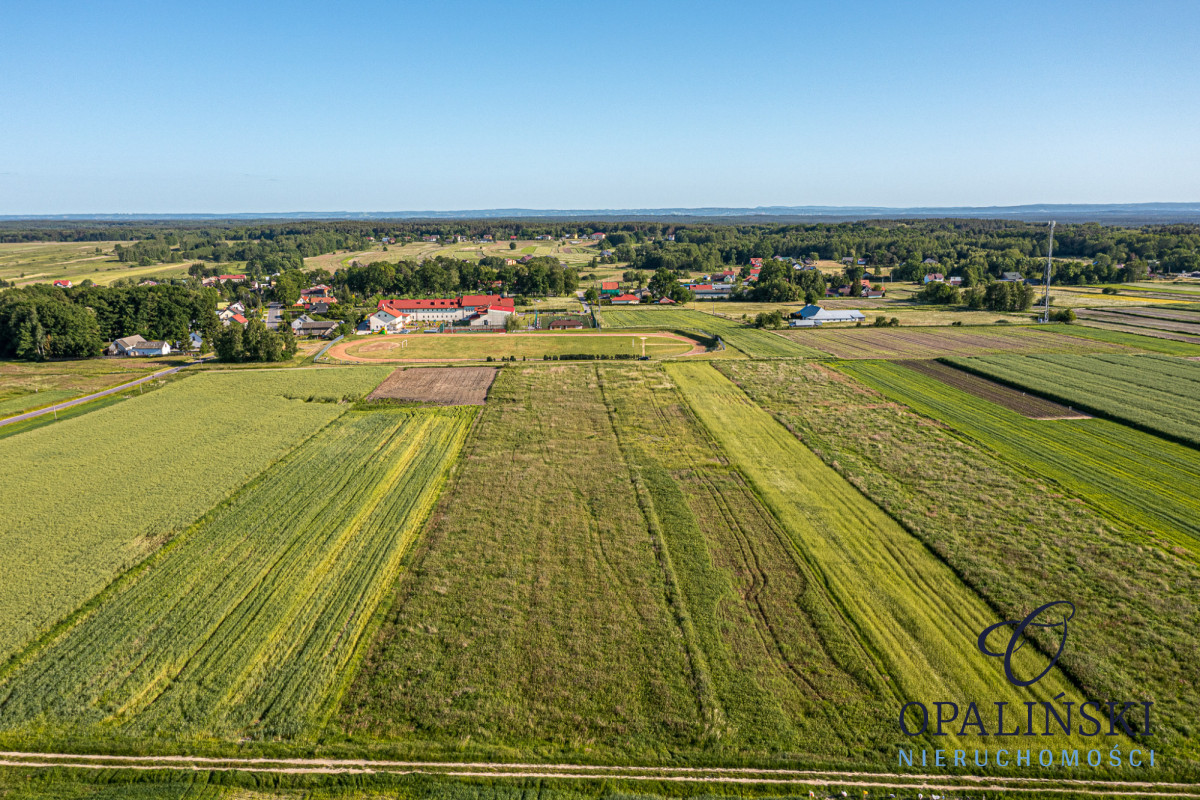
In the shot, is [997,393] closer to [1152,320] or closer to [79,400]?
[1152,320]

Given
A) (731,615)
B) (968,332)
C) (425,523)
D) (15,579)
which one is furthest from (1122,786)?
(968,332)

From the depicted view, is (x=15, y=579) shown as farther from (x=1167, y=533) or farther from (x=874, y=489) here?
(x=1167, y=533)

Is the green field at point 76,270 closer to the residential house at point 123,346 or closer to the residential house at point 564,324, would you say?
the residential house at point 123,346

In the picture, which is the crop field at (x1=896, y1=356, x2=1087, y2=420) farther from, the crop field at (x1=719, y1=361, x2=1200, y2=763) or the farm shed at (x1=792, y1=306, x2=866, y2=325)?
the farm shed at (x1=792, y1=306, x2=866, y2=325)

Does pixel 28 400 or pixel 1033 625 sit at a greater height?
pixel 28 400

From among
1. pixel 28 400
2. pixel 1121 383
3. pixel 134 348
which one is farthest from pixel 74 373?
pixel 1121 383

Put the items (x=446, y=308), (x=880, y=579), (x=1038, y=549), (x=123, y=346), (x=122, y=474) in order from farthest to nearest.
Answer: (x=446, y=308) → (x=123, y=346) → (x=122, y=474) → (x=1038, y=549) → (x=880, y=579)
